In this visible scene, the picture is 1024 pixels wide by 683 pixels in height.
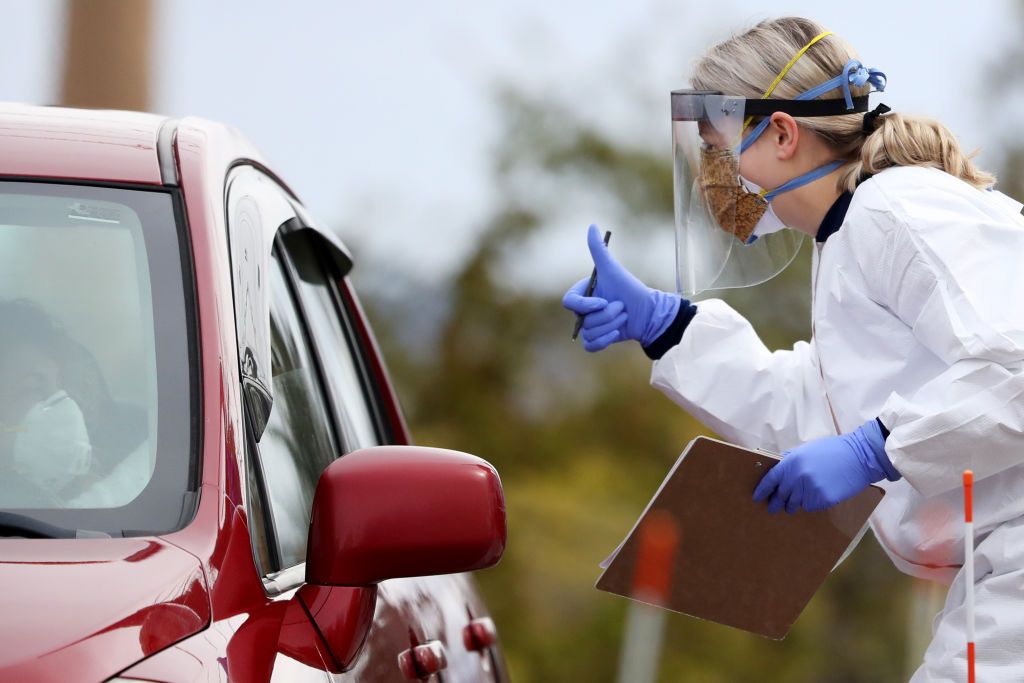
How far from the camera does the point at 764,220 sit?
129 inches

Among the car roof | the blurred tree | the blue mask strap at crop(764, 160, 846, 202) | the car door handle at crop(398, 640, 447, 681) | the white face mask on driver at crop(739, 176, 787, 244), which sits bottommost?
the blurred tree

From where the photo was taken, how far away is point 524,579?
15375mm

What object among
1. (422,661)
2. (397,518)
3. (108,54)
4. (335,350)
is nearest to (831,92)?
(335,350)

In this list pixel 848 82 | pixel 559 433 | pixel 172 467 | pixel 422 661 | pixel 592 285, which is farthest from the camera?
pixel 559 433

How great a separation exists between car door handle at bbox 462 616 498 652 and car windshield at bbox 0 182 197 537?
1.08 meters

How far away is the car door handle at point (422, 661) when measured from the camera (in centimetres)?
235

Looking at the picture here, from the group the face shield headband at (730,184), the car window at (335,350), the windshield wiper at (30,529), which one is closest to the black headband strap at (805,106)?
the face shield headband at (730,184)

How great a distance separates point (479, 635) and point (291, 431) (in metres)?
0.77

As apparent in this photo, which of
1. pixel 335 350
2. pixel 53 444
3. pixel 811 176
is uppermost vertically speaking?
pixel 811 176

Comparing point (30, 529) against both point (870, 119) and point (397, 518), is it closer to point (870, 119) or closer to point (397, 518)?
point (397, 518)

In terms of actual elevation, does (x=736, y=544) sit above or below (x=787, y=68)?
below

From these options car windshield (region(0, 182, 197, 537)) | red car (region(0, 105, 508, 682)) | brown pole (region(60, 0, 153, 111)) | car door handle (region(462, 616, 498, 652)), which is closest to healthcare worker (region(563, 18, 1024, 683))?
car door handle (region(462, 616, 498, 652))

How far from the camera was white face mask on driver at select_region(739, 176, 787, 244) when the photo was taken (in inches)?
125

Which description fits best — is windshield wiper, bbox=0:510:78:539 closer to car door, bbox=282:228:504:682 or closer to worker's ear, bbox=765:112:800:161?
car door, bbox=282:228:504:682
